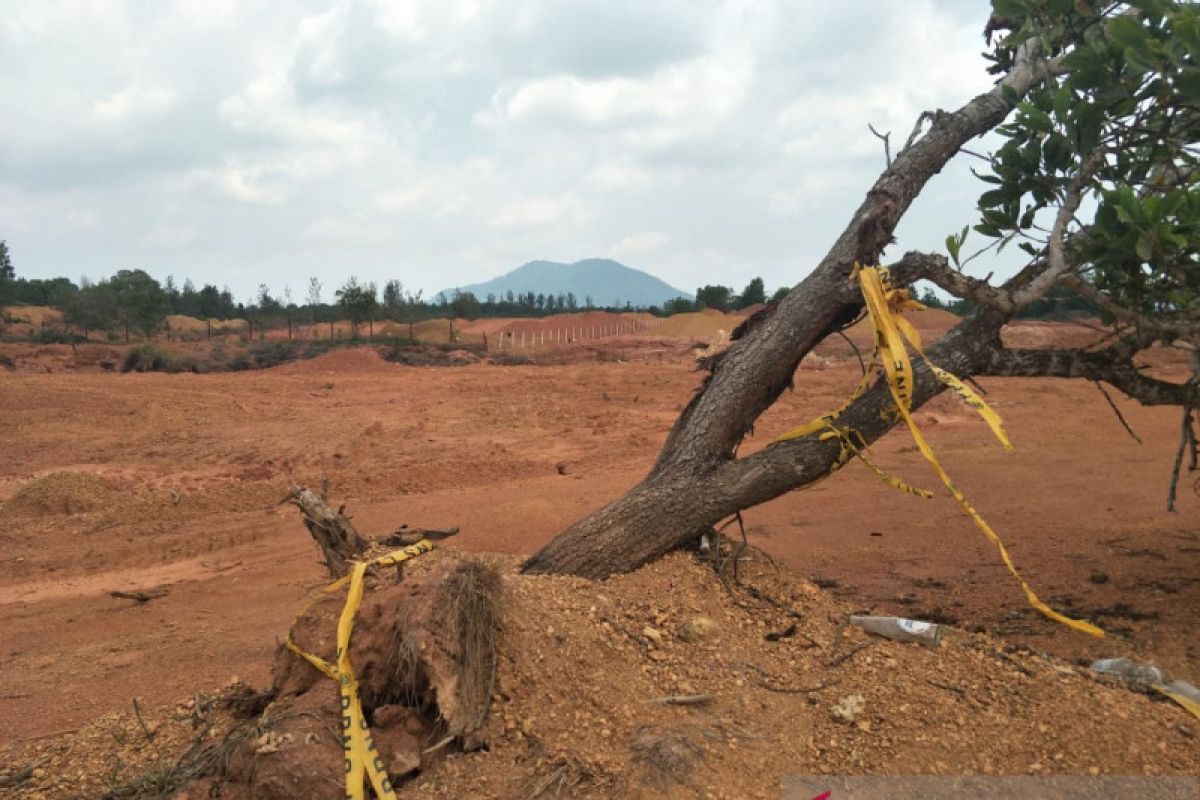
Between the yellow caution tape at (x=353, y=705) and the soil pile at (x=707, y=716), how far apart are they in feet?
0.19

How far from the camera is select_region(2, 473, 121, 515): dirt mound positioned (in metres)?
8.01

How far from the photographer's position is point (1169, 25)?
3.51 m

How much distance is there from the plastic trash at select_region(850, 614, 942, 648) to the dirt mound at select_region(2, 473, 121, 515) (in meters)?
7.70

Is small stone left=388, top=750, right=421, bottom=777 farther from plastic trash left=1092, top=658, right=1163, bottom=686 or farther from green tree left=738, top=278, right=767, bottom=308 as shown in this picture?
green tree left=738, top=278, right=767, bottom=308

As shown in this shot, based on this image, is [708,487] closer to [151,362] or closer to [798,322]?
[798,322]

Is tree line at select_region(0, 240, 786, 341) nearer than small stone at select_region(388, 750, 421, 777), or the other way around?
small stone at select_region(388, 750, 421, 777)

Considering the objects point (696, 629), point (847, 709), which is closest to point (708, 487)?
point (696, 629)

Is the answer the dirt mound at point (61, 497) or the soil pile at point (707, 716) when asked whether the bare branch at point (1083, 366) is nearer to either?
the soil pile at point (707, 716)

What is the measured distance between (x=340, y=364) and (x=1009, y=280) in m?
19.4

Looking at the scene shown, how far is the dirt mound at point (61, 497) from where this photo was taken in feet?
26.3

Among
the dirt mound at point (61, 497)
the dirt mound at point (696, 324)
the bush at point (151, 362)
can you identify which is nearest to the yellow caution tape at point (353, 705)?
the dirt mound at point (61, 497)

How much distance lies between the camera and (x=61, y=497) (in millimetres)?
8148

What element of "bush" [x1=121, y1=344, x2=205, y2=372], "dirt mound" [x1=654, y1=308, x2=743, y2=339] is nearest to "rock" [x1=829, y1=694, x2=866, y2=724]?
"bush" [x1=121, y1=344, x2=205, y2=372]

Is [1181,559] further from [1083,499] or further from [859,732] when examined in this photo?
[859,732]
